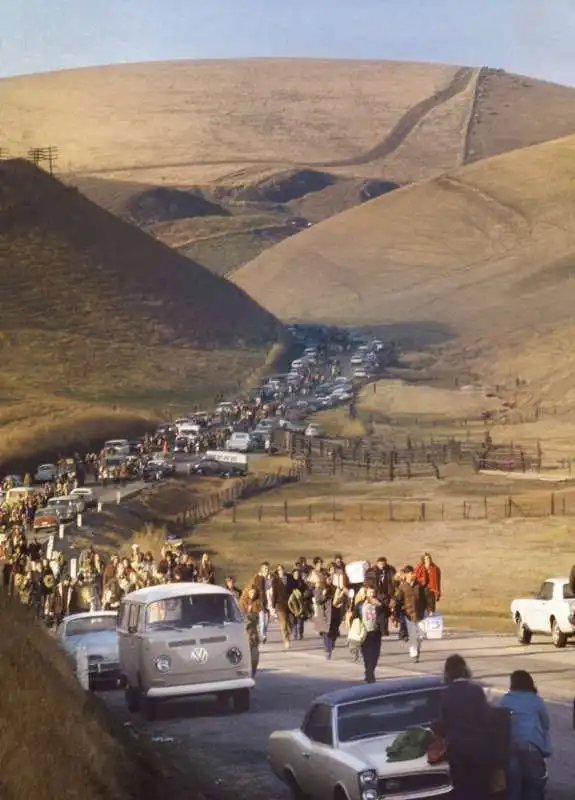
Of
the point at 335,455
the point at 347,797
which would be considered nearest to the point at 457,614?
the point at 347,797

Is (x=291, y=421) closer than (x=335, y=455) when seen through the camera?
No

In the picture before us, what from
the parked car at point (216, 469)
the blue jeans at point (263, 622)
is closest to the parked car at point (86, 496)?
the parked car at point (216, 469)

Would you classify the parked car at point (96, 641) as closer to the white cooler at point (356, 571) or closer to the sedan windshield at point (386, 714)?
the white cooler at point (356, 571)

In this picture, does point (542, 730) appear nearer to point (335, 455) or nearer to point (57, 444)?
point (335, 455)

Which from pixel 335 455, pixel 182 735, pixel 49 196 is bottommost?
pixel 182 735

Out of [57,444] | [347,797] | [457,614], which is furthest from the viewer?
[57,444]

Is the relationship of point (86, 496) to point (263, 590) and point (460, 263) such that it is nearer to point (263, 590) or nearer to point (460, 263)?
point (263, 590)

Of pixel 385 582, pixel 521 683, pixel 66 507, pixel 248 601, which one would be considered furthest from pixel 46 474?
pixel 521 683
